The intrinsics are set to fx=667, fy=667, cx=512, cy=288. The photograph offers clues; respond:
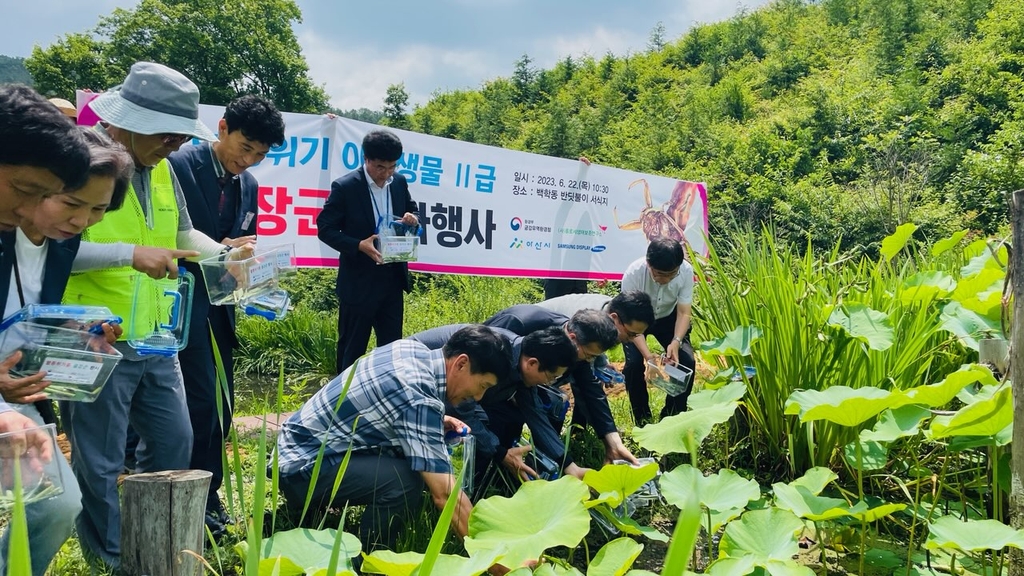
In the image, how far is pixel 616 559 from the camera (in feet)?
5.20

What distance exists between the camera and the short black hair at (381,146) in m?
3.06

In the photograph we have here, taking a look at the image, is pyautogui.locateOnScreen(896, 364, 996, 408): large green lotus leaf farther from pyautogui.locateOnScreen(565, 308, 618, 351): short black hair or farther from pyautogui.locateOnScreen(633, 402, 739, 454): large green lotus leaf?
pyautogui.locateOnScreen(565, 308, 618, 351): short black hair

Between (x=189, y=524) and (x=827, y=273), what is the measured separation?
2.85 m

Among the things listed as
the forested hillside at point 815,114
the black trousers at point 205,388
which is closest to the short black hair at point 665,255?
the black trousers at point 205,388

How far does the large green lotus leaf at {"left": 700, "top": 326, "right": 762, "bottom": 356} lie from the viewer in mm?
2650

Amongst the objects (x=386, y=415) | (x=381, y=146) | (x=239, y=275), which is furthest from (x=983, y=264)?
(x=239, y=275)

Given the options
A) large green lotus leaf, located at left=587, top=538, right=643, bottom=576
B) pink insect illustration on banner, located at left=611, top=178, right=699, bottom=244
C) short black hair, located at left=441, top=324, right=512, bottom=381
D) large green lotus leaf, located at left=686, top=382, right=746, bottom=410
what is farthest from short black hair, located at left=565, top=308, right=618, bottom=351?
pink insect illustration on banner, located at left=611, top=178, right=699, bottom=244

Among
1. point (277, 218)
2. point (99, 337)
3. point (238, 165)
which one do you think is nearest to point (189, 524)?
point (99, 337)

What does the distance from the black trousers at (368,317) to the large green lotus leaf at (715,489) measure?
1.79 m

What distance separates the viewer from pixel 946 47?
49.5ft

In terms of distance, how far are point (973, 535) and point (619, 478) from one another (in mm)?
825

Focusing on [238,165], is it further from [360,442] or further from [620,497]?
[620,497]

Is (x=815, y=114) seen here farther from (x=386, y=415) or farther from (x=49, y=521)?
(x=49, y=521)

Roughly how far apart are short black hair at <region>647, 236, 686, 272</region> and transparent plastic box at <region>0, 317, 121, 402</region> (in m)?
2.32
